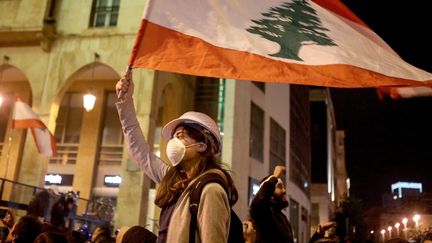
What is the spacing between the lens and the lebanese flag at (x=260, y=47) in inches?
146

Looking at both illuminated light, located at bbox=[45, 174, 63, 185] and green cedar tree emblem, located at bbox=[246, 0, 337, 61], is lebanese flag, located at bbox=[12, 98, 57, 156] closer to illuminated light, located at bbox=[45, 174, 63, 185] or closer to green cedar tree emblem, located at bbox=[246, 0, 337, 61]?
illuminated light, located at bbox=[45, 174, 63, 185]

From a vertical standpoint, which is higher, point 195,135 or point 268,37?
point 268,37

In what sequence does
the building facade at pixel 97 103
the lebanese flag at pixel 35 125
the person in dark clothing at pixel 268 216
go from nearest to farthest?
the person in dark clothing at pixel 268 216, the lebanese flag at pixel 35 125, the building facade at pixel 97 103

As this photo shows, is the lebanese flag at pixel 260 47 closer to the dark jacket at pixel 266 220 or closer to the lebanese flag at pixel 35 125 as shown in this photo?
the dark jacket at pixel 266 220

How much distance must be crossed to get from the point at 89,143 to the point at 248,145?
7.21 m

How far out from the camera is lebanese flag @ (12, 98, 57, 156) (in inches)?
557

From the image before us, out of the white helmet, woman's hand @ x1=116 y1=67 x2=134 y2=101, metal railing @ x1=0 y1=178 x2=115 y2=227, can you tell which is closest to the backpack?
the white helmet

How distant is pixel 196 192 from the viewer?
2459 millimetres

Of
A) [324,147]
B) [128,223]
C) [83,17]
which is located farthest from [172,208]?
[324,147]

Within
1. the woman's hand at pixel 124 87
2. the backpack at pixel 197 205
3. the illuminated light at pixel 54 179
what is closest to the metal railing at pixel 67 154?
the illuminated light at pixel 54 179

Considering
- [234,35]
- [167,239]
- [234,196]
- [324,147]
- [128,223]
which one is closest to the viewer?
[167,239]

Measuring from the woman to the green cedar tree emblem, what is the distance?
145 cm

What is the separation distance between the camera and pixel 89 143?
64.2 ft

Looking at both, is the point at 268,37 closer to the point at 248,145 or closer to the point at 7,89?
the point at 248,145
